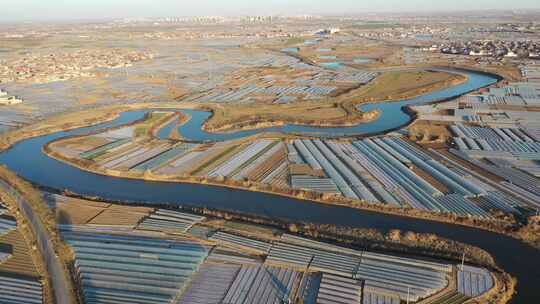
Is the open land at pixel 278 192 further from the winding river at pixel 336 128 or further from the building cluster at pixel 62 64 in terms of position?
the building cluster at pixel 62 64

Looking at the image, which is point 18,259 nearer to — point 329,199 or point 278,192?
point 278,192

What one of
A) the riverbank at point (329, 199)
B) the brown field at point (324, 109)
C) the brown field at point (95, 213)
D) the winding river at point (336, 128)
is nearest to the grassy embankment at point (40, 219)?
the brown field at point (95, 213)

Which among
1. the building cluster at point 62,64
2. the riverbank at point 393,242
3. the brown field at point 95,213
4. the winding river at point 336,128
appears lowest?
the riverbank at point 393,242

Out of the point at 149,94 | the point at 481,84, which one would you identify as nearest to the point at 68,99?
the point at 149,94

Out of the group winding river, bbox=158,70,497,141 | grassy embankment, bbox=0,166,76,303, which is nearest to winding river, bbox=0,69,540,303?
winding river, bbox=158,70,497,141

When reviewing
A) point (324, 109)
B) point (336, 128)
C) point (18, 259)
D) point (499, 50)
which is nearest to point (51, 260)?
point (18, 259)

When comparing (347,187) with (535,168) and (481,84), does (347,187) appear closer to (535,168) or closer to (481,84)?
(535,168)

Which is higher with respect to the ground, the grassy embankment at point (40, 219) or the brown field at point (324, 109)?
the brown field at point (324, 109)
